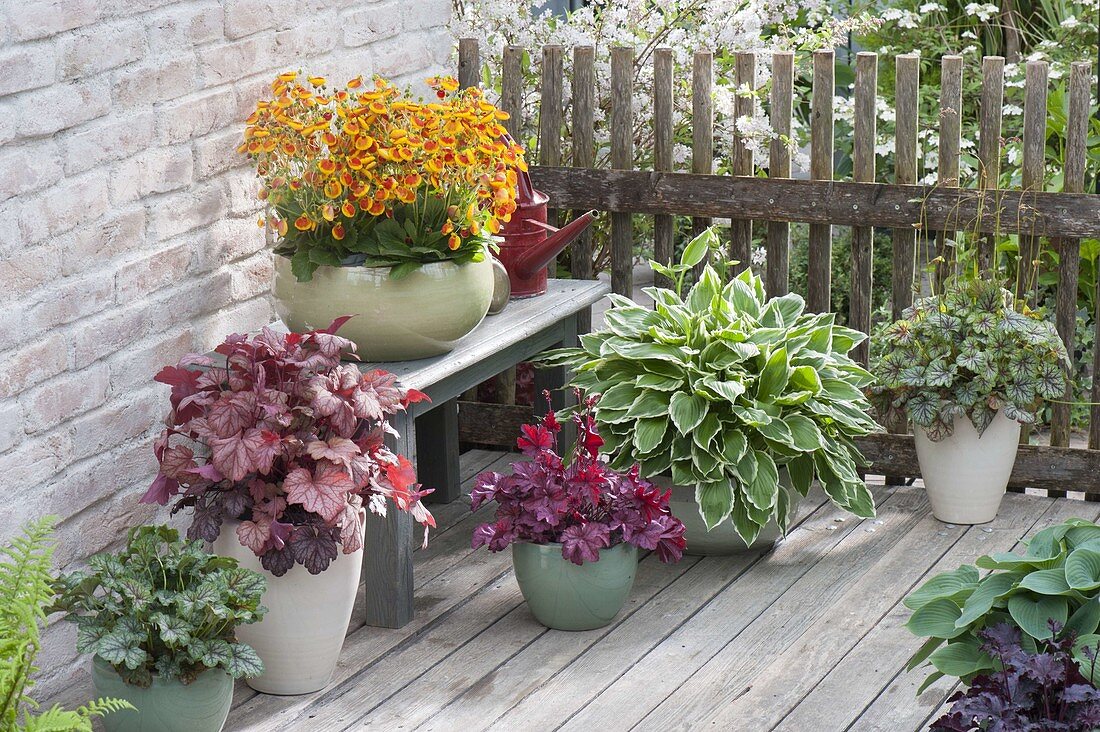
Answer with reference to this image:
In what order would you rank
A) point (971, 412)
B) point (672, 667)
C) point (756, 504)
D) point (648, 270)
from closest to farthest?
point (672, 667), point (756, 504), point (971, 412), point (648, 270)

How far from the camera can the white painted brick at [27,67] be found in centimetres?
264

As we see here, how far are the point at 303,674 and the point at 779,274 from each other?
2.00 m

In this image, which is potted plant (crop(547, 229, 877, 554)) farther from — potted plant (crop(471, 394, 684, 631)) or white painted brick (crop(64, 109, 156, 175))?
white painted brick (crop(64, 109, 156, 175))

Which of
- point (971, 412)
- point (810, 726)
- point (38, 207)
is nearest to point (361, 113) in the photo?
point (38, 207)

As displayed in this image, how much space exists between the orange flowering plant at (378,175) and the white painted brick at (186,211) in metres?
0.15

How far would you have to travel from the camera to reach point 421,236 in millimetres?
3174

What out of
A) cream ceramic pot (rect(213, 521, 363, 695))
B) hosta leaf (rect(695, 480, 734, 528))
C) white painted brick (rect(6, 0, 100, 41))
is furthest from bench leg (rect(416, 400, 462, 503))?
white painted brick (rect(6, 0, 100, 41))

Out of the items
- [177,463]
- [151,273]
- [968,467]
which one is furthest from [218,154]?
[968,467]

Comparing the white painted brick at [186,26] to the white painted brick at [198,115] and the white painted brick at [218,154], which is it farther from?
the white painted brick at [218,154]

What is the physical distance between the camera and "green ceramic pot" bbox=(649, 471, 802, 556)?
368 cm

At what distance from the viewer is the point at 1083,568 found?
247cm

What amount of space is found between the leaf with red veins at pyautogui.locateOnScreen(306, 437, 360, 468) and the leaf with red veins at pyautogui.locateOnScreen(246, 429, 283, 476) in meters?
0.07

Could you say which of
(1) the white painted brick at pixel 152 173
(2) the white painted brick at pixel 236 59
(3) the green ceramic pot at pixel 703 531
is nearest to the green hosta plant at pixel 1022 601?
(3) the green ceramic pot at pixel 703 531

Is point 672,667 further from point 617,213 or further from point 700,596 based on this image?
point 617,213
